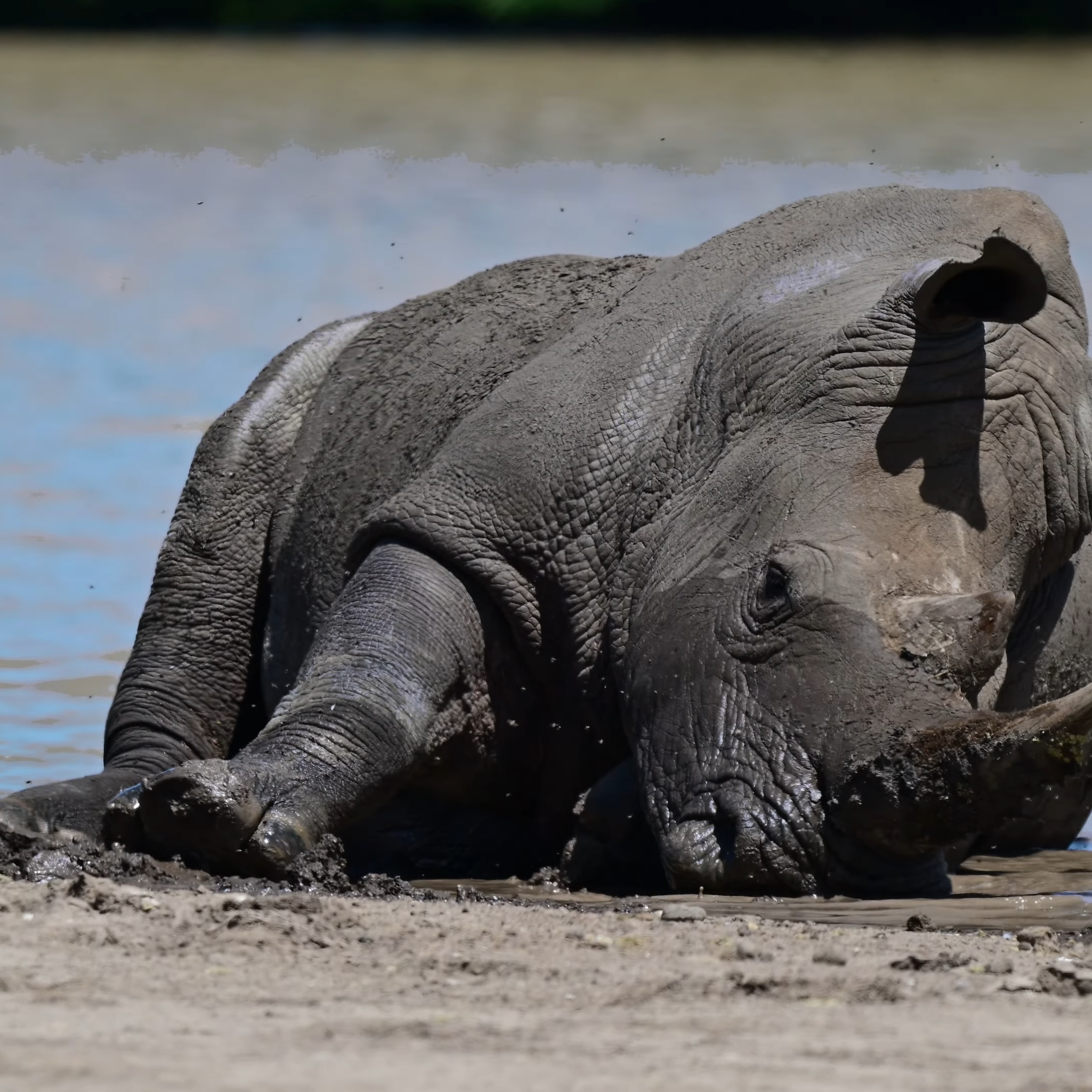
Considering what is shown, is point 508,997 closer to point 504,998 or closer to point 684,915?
point 504,998

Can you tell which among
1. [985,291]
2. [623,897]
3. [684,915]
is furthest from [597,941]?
[985,291]

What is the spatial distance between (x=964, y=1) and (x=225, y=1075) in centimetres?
4428

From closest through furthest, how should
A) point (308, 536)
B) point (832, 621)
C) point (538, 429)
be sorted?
point (832, 621), point (538, 429), point (308, 536)

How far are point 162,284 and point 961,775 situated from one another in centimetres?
1622

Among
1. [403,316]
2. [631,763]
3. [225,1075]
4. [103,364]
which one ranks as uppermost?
[103,364]

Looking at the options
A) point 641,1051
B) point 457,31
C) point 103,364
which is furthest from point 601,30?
point 641,1051

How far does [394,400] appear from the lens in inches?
329

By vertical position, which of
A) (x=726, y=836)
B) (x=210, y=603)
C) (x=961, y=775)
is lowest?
(x=726, y=836)

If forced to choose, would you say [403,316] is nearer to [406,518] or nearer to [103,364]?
[406,518]

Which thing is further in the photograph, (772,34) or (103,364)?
(772,34)

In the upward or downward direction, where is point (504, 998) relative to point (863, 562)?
downward

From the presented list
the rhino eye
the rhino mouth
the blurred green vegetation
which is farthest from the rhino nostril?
the blurred green vegetation

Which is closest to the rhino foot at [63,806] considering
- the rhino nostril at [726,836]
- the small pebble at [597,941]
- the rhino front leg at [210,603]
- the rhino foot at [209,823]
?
the rhino foot at [209,823]

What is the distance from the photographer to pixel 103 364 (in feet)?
59.0
